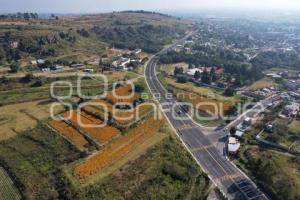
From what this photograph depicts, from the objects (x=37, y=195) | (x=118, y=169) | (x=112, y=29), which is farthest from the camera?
(x=112, y=29)

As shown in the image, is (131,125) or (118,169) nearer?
(118,169)

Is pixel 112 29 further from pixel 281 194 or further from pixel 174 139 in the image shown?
pixel 281 194

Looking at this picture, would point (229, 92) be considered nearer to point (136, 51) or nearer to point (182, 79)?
point (182, 79)

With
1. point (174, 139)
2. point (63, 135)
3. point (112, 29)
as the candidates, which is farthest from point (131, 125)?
point (112, 29)

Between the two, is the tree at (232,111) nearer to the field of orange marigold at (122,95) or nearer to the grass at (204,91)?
the grass at (204,91)

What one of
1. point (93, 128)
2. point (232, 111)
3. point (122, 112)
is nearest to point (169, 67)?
point (232, 111)

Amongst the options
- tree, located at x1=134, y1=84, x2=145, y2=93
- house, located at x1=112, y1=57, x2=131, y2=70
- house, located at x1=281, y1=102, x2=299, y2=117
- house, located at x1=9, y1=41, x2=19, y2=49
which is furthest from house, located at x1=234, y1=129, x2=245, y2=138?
house, located at x1=9, y1=41, x2=19, y2=49

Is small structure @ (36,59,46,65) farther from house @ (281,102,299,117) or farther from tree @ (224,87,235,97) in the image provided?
house @ (281,102,299,117)
